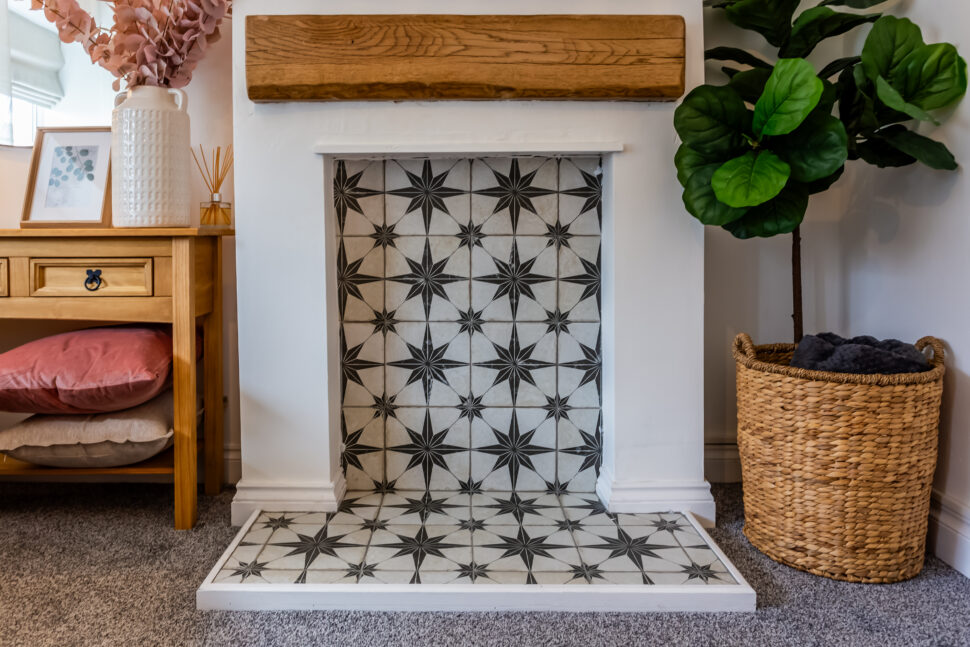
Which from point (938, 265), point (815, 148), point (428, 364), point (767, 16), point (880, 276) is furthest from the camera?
point (428, 364)

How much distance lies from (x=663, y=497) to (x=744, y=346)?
425 millimetres

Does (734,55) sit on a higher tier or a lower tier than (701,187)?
higher

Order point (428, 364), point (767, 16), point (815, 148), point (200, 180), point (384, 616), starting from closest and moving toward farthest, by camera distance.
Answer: point (384, 616) < point (815, 148) < point (767, 16) < point (428, 364) < point (200, 180)

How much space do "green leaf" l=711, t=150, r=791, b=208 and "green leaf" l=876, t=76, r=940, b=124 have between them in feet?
0.72

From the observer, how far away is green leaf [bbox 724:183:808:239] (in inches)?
58.8

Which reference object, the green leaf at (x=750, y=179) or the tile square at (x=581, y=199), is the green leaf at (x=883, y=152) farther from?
the tile square at (x=581, y=199)

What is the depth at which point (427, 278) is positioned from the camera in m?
1.86

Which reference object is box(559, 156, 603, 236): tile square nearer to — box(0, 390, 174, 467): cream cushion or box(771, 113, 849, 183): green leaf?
box(771, 113, 849, 183): green leaf

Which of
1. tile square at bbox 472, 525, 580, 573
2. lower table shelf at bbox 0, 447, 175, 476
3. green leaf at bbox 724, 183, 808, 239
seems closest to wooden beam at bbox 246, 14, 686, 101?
green leaf at bbox 724, 183, 808, 239

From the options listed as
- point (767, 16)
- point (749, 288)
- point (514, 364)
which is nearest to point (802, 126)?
point (767, 16)

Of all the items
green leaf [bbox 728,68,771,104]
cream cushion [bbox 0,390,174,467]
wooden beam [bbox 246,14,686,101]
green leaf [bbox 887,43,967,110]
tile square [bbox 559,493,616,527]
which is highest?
wooden beam [bbox 246,14,686,101]

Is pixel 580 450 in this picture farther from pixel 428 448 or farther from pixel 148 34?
pixel 148 34

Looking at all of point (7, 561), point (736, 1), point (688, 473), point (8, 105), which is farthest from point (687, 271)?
point (8, 105)

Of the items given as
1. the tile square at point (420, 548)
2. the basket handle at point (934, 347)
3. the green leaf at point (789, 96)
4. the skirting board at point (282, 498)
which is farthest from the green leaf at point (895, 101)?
the skirting board at point (282, 498)
